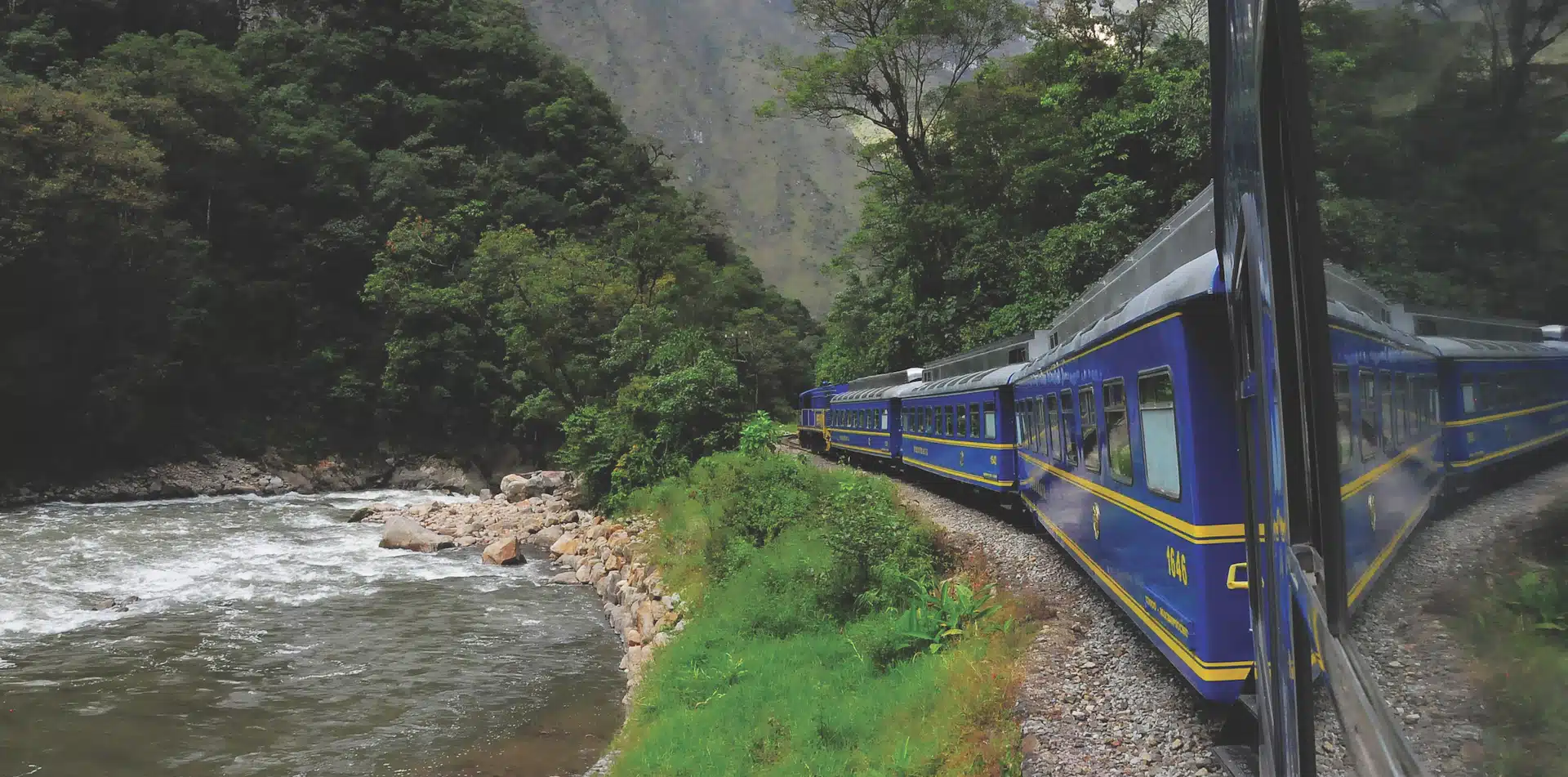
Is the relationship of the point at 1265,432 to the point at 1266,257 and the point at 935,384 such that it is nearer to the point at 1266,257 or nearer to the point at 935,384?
the point at 1266,257

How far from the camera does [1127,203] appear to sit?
21.2 m

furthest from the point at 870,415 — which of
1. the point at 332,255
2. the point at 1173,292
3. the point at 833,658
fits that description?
the point at 332,255

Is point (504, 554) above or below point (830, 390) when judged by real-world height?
below

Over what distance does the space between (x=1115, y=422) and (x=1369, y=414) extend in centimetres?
488

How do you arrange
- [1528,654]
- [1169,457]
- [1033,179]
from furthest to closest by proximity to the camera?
[1033,179] → [1169,457] → [1528,654]

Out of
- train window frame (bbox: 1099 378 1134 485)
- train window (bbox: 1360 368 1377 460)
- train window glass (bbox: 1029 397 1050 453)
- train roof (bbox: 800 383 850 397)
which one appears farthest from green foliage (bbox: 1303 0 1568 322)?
train roof (bbox: 800 383 850 397)

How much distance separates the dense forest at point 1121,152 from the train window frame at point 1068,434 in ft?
21.7

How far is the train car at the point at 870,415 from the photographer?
21.4m

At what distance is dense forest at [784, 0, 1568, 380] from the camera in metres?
0.84

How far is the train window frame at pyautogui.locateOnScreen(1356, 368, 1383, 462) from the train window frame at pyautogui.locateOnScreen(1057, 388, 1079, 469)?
6145mm

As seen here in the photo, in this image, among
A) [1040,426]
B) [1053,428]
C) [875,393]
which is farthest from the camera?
[875,393]

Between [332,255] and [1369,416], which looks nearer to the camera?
[1369,416]

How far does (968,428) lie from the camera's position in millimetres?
14211

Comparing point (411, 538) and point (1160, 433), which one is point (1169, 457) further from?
point (411, 538)
